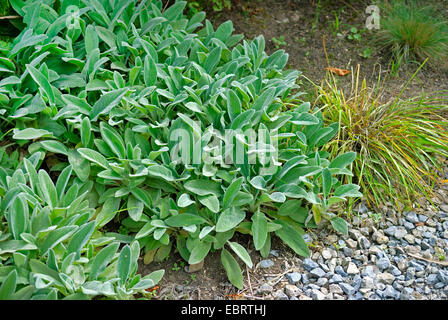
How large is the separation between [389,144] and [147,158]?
4.71ft

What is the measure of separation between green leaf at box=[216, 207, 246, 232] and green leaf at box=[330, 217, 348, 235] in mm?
511

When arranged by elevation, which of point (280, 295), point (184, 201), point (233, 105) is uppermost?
point (233, 105)

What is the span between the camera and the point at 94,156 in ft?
7.67

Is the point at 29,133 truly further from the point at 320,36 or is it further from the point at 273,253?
the point at 320,36

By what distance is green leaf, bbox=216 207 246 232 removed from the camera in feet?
7.47

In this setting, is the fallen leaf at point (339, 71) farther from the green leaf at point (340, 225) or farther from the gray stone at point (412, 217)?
the green leaf at point (340, 225)

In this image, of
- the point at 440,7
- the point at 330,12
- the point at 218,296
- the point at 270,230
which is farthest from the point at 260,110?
the point at 440,7

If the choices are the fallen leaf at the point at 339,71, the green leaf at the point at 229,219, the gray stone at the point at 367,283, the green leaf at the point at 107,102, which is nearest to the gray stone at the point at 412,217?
the gray stone at the point at 367,283

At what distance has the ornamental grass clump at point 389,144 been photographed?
276cm

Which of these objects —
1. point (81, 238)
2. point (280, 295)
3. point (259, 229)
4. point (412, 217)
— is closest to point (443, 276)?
point (412, 217)

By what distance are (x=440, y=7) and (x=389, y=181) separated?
195 cm

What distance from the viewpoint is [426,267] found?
7.85 ft
